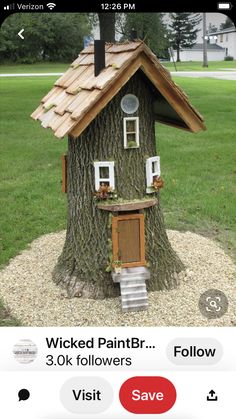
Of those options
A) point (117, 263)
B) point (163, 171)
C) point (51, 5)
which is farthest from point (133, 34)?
point (163, 171)

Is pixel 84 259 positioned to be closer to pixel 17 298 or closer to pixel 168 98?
pixel 17 298

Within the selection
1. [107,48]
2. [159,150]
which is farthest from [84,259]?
[159,150]

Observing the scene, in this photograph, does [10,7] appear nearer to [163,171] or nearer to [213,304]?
[213,304]

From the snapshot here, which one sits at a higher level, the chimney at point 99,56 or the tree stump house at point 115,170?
the chimney at point 99,56

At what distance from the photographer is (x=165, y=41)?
1863 mm

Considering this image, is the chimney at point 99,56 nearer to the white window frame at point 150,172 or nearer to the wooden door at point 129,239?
the white window frame at point 150,172

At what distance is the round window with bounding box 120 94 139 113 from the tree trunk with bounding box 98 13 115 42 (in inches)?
9.2

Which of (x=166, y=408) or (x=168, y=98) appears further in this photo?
(x=168, y=98)

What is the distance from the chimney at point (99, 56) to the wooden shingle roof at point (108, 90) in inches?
0.8

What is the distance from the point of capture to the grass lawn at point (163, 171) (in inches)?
112

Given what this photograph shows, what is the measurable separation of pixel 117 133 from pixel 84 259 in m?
0.55

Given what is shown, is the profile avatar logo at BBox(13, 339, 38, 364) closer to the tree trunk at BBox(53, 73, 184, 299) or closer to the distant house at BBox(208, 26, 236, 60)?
the tree trunk at BBox(53, 73, 184, 299)

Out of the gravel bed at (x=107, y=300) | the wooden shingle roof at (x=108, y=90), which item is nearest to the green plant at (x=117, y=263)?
the gravel bed at (x=107, y=300)

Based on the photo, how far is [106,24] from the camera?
61.7 inches
